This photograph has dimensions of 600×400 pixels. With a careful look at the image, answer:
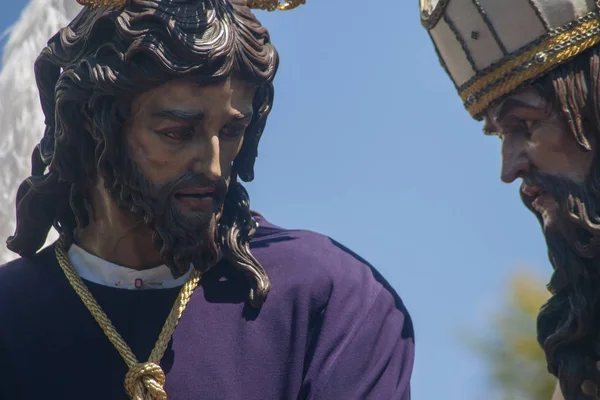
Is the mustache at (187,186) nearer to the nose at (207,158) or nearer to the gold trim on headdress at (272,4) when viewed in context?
the nose at (207,158)

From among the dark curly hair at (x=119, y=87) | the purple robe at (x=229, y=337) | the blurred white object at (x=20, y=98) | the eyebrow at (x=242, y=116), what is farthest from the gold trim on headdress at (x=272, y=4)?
the blurred white object at (x=20, y=98)

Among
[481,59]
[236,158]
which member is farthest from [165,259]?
[481,59]

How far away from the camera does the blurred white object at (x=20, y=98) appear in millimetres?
6352

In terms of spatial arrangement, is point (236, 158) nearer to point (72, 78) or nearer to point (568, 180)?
point (72, 78)

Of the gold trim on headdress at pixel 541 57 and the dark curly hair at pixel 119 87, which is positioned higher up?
the dark curly hair at pixel 119 87

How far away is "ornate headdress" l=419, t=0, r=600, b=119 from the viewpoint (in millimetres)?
5027

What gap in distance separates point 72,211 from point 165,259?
0.39m

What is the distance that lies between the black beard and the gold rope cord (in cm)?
9

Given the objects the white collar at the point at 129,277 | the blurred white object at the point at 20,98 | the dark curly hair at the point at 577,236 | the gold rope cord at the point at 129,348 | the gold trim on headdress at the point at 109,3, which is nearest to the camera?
the dark curly hair at the point at 577,236

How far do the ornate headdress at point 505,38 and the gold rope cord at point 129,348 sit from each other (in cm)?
95

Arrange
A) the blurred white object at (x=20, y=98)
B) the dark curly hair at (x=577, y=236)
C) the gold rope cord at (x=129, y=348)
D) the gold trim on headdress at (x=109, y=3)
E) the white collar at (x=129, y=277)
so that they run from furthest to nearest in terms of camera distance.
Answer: the blurred white object at (x=20, y=98)
the white collar at (x=129, y=277)
the gold trim on headdress at (x=109, y=3)
the gold rope cord at (x=129, y=348)
the dark curly hair at (x=577, y=236)

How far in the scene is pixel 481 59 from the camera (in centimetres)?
516

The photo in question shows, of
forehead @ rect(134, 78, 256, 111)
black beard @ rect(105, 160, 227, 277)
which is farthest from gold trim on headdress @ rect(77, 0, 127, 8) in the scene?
black beard @ rect(105, 160, 227, 277)

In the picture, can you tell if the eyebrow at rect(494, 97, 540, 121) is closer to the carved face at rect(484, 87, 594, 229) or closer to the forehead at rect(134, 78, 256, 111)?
the carved face at rect(484, 87, 594, 229)
